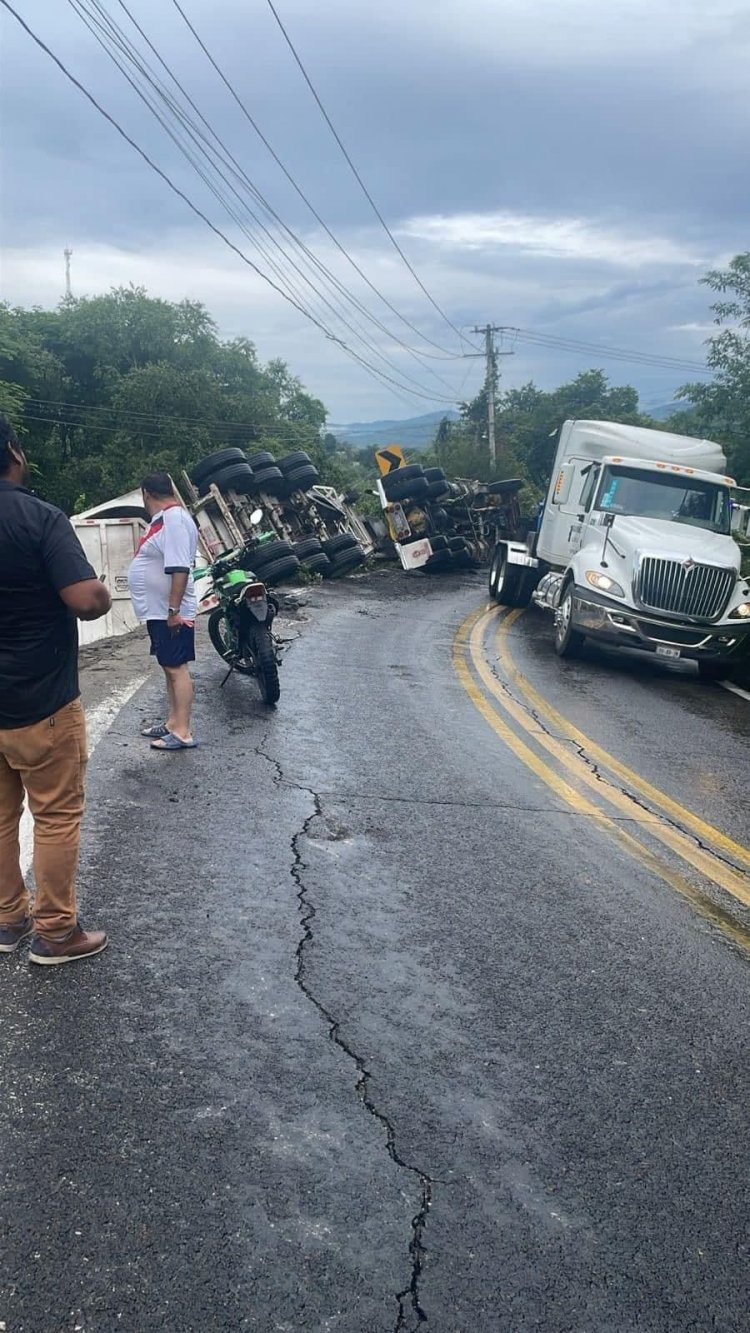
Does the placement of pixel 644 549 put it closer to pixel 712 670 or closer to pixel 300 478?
pixel 712 670

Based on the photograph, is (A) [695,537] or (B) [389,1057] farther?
(A) [695,537]

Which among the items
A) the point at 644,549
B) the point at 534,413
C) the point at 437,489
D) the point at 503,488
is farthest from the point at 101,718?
the point at 534,413

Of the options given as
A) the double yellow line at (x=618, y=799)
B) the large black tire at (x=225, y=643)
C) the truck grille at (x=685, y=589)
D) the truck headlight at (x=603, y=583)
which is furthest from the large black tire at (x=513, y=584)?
the large black tire at (x=225, y=643)

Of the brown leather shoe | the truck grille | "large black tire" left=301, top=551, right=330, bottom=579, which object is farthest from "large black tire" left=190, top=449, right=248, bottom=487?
the brown leather shoe

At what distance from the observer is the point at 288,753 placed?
7.15 m

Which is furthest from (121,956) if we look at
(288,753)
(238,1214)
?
(288,753)

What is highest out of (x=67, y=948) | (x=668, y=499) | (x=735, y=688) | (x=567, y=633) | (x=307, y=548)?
(x=668, y=499)

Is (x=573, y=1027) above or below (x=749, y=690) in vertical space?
above

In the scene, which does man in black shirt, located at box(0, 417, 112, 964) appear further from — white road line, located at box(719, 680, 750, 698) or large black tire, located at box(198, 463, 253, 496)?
large black tire, located at box(198, 463, 253, 496)

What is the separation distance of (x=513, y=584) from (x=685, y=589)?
6578 millimetres

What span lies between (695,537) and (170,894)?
930 centimetres

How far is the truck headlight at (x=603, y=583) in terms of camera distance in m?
11.5

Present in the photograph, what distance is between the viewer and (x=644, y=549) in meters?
11.5

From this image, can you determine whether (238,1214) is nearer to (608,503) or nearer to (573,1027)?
(573,1027)
